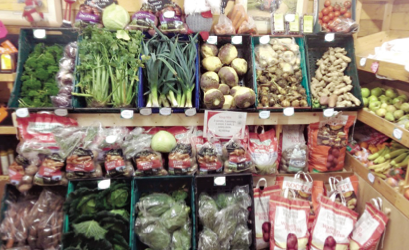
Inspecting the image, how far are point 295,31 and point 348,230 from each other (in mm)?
1607

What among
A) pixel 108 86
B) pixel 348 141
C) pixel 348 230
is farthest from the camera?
pixel 348 141

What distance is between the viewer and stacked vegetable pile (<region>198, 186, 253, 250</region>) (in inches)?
73.4

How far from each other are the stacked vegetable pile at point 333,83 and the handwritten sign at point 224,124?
607mm

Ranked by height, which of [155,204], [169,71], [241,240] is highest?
[169,71]

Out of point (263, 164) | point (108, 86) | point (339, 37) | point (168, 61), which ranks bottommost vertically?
point (263, 164)

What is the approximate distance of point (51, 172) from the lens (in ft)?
6.24

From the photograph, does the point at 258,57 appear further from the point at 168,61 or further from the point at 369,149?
the point at 369,149

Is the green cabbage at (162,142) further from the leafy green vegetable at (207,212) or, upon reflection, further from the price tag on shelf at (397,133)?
the price tag on shelf at (397,133)

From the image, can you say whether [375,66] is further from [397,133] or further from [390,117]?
[397,133]

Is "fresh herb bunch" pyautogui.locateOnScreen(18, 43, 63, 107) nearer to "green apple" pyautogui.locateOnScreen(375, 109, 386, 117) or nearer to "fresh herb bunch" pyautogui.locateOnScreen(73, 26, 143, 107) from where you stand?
"fresh herb bunch" pyautogui.locateOnScreen(73, 26, 143, 107)

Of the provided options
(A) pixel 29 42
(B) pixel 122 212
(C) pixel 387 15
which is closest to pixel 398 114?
(C) pixel 387 15

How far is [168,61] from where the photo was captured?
7.12 ft

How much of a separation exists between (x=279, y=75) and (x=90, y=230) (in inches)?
70.4

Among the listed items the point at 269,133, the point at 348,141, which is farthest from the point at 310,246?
the point at 348,141
